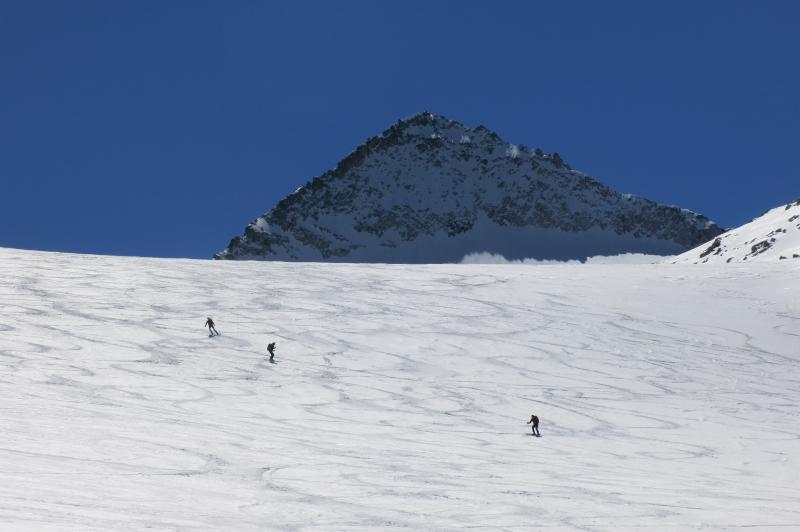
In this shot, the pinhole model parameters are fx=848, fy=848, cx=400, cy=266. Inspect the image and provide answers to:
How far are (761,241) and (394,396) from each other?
8796 cm

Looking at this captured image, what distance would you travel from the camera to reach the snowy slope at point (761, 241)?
297 ft

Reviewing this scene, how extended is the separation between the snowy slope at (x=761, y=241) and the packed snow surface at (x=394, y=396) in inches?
2323

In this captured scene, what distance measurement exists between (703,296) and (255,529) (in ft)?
85.1

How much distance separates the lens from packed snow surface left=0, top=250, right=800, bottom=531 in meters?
9.10

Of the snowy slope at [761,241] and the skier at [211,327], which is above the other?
the snowy slope at [761,241]

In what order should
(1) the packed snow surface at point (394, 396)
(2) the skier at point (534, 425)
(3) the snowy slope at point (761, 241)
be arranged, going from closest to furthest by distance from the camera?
(1) the packed snow surface at point (394, 396) < (2) the skier at point (534, 425) < (3) the snowy slope at point (761, 241)

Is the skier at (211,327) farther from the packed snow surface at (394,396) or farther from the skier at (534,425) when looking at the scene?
the skier at (534,425)

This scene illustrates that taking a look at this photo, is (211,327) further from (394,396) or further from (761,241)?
(761,241)

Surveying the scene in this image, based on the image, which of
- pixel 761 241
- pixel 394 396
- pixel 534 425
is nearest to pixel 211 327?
pixel 394 396

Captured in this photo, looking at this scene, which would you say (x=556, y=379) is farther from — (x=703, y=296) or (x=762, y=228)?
(x=762, y=228)

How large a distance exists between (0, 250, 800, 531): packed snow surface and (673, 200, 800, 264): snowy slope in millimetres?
58996

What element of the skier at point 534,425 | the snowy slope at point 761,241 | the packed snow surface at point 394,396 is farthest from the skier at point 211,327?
the snowy slope at point 761,241

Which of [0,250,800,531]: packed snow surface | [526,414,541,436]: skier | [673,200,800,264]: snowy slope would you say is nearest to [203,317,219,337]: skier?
[0,250,800,531]: packed snow surface

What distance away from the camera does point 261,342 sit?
21.5 metres
